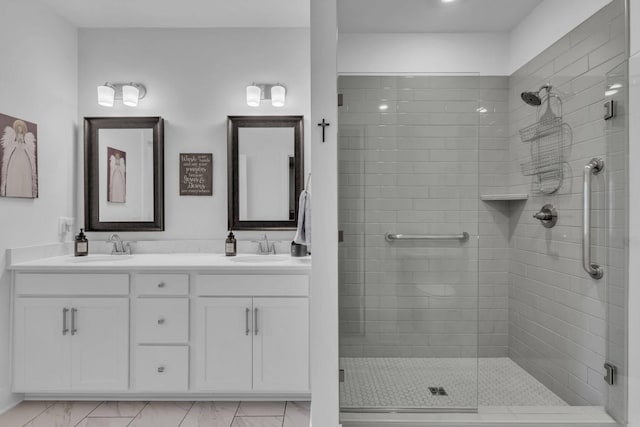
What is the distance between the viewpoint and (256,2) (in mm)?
2568

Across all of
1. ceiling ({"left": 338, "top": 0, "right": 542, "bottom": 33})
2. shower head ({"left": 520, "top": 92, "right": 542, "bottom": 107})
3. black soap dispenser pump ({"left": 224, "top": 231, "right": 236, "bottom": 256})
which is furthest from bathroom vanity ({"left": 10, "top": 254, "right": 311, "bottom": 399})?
shower head ({"left": 520, "top": 92, "right": 542, "bottom": 107})

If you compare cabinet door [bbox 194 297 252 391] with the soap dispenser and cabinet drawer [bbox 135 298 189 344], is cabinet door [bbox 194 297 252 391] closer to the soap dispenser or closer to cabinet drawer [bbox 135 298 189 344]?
cabinet drawer [bbox 135 298 189 344]

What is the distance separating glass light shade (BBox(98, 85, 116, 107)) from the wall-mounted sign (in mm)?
659

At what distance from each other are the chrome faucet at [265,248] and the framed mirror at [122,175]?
77 centimetres

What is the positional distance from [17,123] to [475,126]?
2757 millimetres

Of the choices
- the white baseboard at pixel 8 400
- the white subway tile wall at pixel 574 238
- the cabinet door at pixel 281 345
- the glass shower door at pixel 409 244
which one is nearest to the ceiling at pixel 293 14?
the white subway tile wall at pixel 574 238

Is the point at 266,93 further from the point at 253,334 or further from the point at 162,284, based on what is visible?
the point at 253,334

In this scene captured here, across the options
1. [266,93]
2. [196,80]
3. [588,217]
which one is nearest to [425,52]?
[266,93]

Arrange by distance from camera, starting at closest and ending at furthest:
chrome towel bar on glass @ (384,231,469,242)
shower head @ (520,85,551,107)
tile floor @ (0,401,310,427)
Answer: chrome towel bar on glass @ (384,231,469,242), tile floor @ (0,401,310,427), shower head @ (520,85,551,107)

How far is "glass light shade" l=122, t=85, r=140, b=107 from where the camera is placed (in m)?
2.84

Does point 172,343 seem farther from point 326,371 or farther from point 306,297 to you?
point 326,371

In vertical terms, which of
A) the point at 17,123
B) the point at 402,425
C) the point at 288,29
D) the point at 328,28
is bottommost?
the point at 402,425

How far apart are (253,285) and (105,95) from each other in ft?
6.08

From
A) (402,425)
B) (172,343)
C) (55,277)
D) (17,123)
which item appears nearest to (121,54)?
(17,123)
